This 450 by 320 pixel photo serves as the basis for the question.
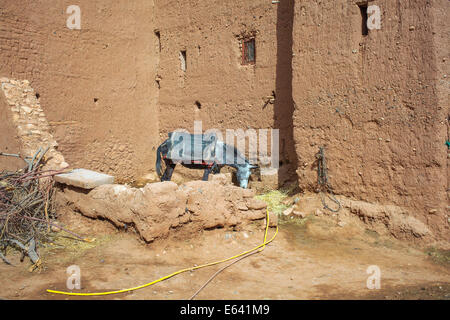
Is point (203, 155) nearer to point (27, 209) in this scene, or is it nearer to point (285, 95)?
point (285, 95)

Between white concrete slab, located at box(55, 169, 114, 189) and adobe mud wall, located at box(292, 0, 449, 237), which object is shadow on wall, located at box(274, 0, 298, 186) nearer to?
adobe mud wall, located at box(292, 0, 449, 237)

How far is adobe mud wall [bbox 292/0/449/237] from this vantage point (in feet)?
18.0

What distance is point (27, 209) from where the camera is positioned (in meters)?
5.27

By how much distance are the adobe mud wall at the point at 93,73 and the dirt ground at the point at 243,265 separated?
10.4 ft

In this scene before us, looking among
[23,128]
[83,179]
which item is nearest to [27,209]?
[83,179]

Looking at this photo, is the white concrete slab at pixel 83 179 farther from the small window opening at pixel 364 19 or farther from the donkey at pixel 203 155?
the small window opening at pixel 364 19

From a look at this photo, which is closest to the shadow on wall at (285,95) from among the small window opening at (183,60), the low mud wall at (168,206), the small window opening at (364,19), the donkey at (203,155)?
the donkey at (203,155)

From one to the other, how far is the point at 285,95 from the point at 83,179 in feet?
14.1

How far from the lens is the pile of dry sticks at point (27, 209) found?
186 inches

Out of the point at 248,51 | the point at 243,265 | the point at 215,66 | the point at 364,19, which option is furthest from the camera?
the point at 215,66

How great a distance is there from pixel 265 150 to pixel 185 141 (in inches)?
69.1

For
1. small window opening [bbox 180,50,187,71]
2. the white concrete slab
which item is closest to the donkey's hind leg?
the white concrete slab

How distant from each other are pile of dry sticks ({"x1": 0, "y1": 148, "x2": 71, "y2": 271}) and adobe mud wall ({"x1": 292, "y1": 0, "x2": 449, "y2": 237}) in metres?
4.28

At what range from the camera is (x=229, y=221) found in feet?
18.0
